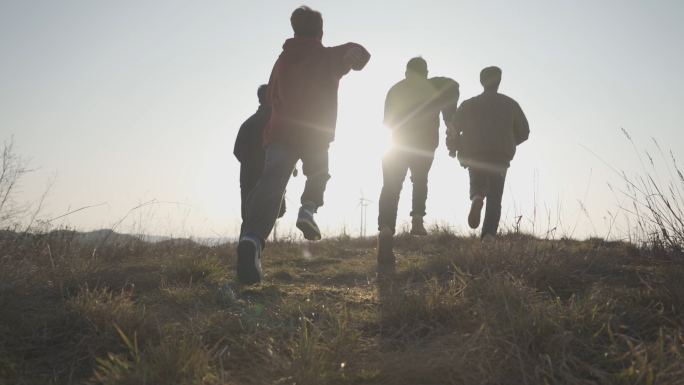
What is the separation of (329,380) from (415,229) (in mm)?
3917

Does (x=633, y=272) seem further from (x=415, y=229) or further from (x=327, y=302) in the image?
(x=415, y=229)

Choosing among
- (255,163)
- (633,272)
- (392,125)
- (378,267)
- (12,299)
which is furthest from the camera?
(255,163)

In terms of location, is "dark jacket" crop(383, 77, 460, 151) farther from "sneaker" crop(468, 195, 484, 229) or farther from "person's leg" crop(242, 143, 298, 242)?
"person's leg" crop(242, 143, 298, 242)

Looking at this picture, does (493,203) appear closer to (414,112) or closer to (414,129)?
(414,129)

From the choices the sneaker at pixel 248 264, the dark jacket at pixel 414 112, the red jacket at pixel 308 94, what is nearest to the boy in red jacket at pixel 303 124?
the red jacket at pixel 308 94

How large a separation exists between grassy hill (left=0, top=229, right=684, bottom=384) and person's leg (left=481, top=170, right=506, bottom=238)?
2095 mm

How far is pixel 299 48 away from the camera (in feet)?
11.5

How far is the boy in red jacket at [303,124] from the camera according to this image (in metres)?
3.25

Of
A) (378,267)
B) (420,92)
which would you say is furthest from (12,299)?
(420,92)

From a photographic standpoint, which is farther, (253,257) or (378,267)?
(378,267)

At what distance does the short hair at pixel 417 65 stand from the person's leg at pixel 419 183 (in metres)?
0.94

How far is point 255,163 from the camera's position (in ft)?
17.1

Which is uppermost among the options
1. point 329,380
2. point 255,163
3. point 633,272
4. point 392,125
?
point 392,125

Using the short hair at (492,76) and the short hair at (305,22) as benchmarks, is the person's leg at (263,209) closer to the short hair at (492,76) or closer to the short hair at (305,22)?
the short hair at (305,22)
